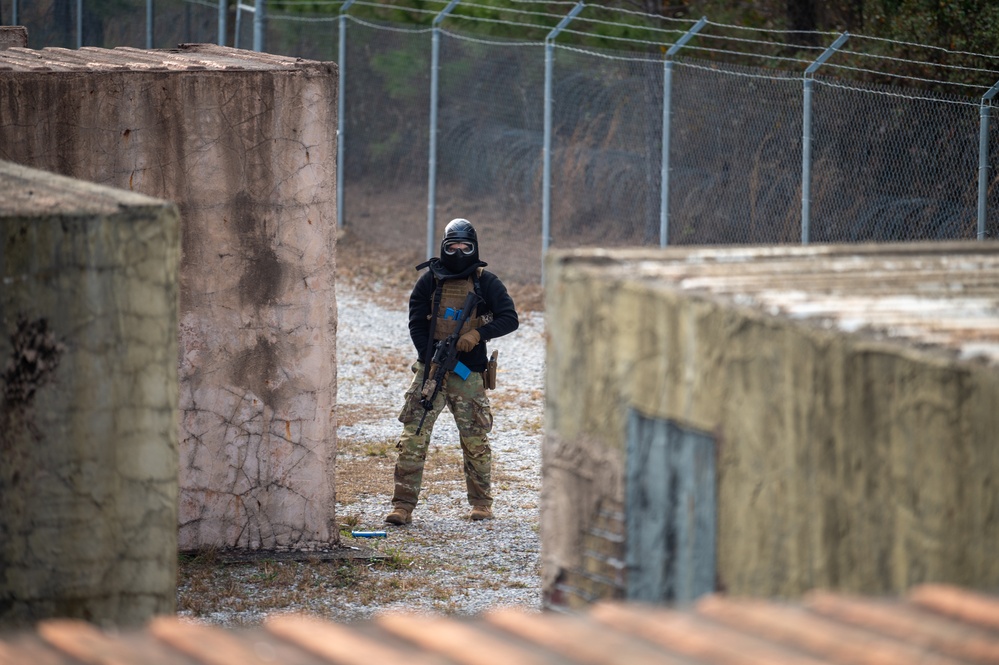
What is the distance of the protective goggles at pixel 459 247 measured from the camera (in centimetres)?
786

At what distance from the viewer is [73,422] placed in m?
4.27

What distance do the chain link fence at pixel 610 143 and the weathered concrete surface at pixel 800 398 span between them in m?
6.31

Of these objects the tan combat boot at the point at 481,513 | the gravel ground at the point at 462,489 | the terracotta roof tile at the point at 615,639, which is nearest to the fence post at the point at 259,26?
the gravel ground at the point at 462,489

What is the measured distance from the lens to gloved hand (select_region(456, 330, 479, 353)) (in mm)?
7797

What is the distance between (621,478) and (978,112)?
8074 millimetres

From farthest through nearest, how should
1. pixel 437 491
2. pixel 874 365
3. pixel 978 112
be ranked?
pixel 978 112 → pixel 437 491 → pixel 874 365

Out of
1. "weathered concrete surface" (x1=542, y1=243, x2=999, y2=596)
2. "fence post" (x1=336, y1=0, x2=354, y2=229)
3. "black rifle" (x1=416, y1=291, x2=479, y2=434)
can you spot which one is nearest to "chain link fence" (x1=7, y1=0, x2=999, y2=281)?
"fence post" (x1=336, y1=0, x2=354, y2=229)

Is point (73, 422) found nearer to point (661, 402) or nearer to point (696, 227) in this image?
point (661, 402)

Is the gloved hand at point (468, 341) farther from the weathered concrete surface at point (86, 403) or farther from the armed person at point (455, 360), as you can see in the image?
the weathered concrete surface at point (86, 403)

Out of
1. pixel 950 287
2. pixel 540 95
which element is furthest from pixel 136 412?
pixel 540 95

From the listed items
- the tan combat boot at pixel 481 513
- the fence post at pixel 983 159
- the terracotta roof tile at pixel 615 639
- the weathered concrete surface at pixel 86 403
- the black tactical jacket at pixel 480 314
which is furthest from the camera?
the fence post at pixel 983 159

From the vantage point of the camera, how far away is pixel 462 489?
868 centimetres

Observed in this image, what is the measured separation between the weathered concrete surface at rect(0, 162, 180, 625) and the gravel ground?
7.47 ft

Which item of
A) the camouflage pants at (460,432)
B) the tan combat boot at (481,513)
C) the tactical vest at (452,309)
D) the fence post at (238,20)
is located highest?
the fence post at (238,20)
